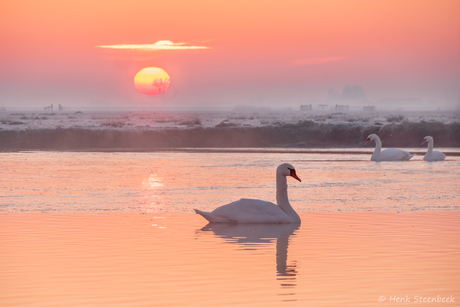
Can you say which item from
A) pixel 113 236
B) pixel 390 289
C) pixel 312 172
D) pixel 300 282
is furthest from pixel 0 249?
pixel 312 172

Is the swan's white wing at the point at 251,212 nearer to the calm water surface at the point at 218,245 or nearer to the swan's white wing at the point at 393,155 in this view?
the calm water surface at the point at 218,245

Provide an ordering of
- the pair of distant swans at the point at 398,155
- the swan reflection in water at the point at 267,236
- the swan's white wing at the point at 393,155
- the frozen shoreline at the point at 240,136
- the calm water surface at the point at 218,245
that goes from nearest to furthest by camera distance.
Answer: the calm water surface at the point at 218,245, the swan reflection in water at the point at 267,236, the pair of distant swans at the point at 398,155, the swan's white wing at the point at 393,155, the frozen shoreline at the point at 240,136

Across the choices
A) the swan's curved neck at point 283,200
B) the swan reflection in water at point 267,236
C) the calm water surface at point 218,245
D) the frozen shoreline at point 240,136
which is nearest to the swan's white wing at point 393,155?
the calm water surface at point 218,245

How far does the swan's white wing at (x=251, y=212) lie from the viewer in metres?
10.1

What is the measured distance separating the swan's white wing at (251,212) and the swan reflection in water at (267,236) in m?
0.11

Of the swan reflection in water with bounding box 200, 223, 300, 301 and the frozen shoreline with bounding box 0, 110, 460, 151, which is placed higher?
the frozen shoreline with bounding box 0, 110, 460, 151

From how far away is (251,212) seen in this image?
10.2 meters

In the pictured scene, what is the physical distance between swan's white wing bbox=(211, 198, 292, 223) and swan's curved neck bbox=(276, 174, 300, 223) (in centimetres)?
10

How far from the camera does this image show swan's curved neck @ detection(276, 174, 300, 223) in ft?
33.2

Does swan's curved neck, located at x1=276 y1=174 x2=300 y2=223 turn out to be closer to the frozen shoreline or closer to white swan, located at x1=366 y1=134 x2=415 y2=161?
white swan, located at x1=366 y1=134 x2=415 y2=161

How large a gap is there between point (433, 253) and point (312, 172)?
11357mm

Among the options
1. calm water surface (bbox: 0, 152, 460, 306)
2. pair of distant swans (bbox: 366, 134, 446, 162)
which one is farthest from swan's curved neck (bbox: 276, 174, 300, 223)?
pair of distant swans (bbox: 366, 134, 446, 162)

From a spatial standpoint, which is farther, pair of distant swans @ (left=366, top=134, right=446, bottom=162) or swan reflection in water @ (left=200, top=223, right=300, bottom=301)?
pair of distant swans @ (left=366, top=134, right=446, bottom=162)

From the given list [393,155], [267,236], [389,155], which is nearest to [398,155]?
[393,155]
